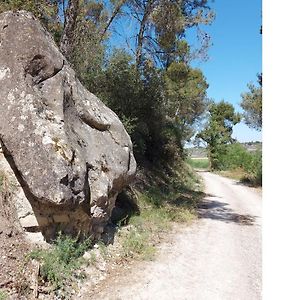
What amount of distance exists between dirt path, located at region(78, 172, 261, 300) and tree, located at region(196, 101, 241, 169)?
24.7m

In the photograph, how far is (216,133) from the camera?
33906 millimetres

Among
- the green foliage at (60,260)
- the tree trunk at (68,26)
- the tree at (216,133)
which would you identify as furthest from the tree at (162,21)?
the tree at (216,133)

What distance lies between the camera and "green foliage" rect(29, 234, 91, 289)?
453 centimetres

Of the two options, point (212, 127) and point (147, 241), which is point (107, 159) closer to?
point (147, 241)

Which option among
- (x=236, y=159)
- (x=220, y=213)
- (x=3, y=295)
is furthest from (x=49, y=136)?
(x=236, y=159)

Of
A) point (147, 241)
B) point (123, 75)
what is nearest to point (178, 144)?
point (123, 75)

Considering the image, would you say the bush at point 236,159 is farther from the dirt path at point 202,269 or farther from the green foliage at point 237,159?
the dirt path at point 202,269

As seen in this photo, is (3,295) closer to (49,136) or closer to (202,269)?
(49,136)

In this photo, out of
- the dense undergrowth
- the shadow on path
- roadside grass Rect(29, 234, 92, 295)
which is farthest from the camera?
the shadow on path

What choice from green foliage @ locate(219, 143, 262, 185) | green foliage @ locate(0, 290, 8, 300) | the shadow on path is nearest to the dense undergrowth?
the shadow on path

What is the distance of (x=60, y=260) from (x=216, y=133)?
99.8 ft

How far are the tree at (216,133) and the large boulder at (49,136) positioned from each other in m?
27.8

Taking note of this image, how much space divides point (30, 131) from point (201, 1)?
11548 millimetres

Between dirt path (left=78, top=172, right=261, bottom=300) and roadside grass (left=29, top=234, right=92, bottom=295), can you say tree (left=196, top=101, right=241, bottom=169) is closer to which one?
dirt path (left=78, top=172, right=261, bottom=300)
